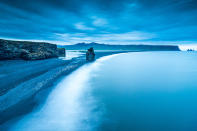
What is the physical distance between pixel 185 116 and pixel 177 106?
0.75 m

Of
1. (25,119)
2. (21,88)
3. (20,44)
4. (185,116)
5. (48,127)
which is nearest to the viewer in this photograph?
(48,127)

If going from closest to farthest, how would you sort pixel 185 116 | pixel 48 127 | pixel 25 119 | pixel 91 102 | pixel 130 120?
pixel 48 127 → pixel 25 119 → pixel 130 120 → pixel 185 116 → pixel 91 102

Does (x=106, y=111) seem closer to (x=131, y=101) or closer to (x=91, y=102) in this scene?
(x=91, y=102)

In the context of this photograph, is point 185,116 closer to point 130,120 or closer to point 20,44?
point 130,120

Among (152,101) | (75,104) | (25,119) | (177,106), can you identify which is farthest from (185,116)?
(25,119)

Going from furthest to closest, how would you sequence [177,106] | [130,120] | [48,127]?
[177,106] → [130,120] → [48,127]


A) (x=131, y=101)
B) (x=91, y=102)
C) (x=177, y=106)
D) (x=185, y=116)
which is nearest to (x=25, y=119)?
(x=91, y=102)

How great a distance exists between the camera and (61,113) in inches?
144

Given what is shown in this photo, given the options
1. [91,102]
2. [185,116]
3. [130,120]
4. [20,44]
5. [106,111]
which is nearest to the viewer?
[130,120]

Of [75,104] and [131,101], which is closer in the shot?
[75,104]

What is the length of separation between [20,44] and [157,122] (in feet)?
82.2

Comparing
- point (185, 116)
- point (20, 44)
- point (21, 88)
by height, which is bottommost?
point (185, 116)

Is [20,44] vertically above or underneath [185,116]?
above

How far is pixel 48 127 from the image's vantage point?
290 centimetres
